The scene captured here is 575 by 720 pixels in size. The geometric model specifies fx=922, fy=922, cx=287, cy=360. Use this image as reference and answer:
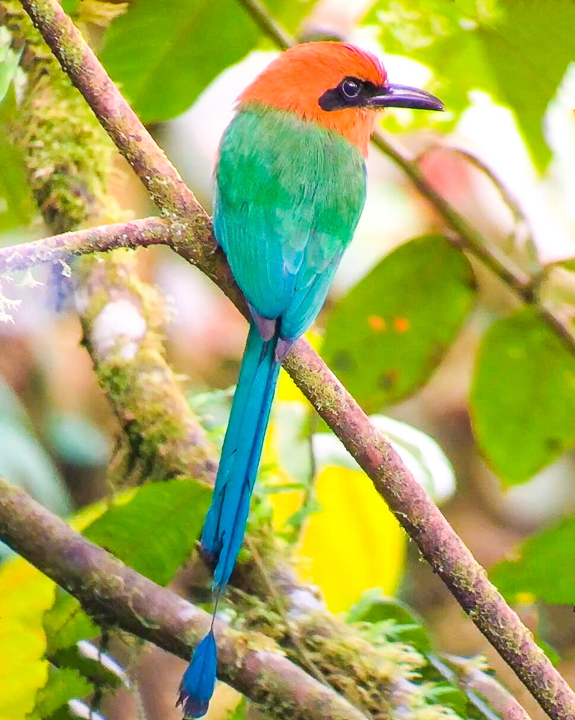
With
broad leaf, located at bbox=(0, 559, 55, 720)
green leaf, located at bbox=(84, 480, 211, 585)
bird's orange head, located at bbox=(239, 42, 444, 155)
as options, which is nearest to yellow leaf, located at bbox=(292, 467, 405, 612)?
green leaf, located at bbox=(84, 480, 211, 585)

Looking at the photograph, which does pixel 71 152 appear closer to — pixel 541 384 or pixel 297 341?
pixel 297 341

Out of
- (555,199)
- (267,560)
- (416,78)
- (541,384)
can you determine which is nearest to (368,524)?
(267,560)

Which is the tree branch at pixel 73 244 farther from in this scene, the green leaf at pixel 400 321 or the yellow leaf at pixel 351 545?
the yellow leaf at pixel 351 545

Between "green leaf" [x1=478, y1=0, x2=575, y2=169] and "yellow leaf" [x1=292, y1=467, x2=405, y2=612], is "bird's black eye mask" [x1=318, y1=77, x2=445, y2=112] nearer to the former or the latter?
"green leaf" [x1=478, y1=0, x2=575, y2=169]

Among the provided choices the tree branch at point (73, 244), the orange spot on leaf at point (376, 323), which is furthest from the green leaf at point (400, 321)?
the tree branch at point (73, 244)

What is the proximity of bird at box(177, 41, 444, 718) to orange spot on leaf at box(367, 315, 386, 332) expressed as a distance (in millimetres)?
208

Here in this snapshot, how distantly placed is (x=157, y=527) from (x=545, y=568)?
0.56 m

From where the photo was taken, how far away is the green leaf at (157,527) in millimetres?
1274

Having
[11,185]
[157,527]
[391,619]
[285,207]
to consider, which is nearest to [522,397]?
[391,619]

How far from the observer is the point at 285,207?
4.38ft

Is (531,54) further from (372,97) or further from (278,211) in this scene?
(278,211)

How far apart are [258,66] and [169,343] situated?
882mm

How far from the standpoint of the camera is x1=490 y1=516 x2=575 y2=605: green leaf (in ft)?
Result: 4.27

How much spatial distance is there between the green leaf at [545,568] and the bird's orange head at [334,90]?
2.31 feet
